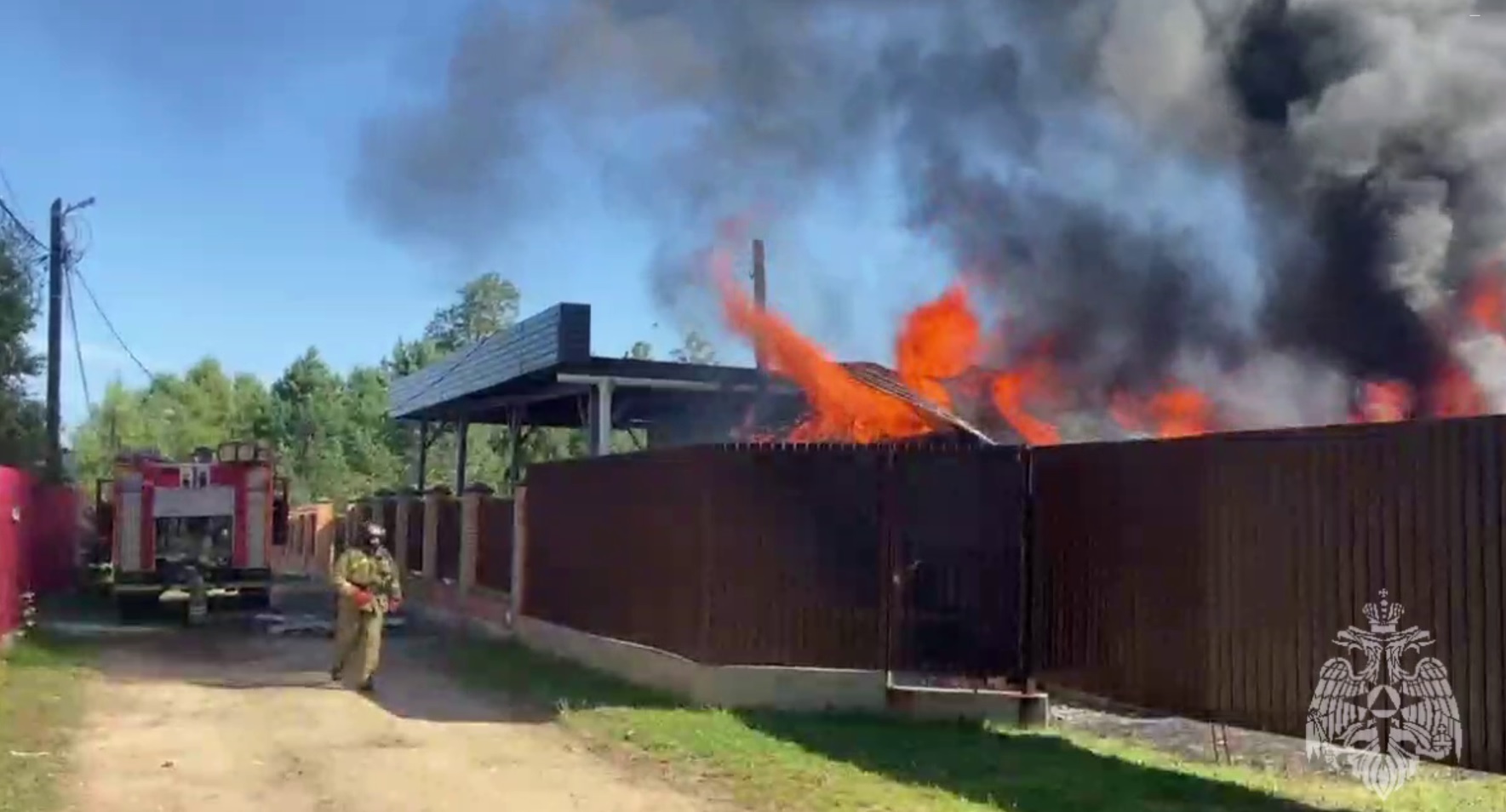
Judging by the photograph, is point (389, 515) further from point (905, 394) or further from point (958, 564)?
point (958, 564)

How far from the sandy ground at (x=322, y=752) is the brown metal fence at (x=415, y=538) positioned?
27.4 feet

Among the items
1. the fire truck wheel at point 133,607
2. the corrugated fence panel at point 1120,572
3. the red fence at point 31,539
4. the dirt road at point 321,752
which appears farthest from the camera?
the fire truck wheel at point 133,607

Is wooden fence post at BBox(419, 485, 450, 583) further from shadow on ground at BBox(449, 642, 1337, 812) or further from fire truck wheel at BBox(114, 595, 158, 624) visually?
shadow on ground at BBox(449, 642, 1337, 812)

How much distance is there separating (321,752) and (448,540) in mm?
11420

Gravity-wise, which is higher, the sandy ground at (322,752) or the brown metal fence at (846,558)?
the brown metal fence at (846,558)

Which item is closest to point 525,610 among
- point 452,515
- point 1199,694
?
point 452,515

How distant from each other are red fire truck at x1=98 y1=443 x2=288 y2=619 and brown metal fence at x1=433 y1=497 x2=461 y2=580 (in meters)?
2.32

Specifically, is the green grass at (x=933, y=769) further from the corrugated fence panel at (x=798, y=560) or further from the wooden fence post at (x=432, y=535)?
the wooden fence post at (x=432, y=535)

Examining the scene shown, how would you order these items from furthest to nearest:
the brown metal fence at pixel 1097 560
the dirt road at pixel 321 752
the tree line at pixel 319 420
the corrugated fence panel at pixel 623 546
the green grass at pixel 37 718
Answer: the tree line at pixel 319 420
the corrugated fence panel at pixel 623 546
the green grass at pixel 37 718
the dirt road at pixel 321 752
the brown metal fence at pixel 1097 560

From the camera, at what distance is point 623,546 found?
13328 millimetres

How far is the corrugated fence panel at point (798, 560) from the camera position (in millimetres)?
10820

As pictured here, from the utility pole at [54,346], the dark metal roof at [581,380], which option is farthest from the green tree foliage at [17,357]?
the dark metal roof at [581,380]

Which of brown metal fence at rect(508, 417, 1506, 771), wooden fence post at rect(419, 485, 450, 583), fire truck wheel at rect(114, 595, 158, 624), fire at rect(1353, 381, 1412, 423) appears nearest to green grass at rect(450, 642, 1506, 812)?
brown metal fence at rect(508, 417, 1506, 771)

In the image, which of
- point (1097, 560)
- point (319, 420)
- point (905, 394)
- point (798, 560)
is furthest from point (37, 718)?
point (319, 420)
